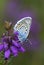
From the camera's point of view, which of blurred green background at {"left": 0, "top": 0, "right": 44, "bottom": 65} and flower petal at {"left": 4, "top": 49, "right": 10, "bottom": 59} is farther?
blurred green background at {"left": 0, "top": 0, "right": 44, "bottom": 65}

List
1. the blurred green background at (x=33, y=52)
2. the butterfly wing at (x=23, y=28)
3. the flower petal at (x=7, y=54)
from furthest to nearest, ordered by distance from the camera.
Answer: the blurred green background at (x=33, y=52) < the butterfly wing at (x=23, y=28) < the flower petal at (x=7, y=54)

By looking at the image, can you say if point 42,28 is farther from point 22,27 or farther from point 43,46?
point 22,27

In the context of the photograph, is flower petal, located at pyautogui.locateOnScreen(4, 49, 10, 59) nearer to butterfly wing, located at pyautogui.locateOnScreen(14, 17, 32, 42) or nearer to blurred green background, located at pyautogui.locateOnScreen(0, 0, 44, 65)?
butterfly wing, located at pyautogui.locateOnScreen(14, 17, 32, 42)

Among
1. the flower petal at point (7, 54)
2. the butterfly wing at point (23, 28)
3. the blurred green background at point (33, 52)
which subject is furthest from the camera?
the blurred green background at point (33, 52)

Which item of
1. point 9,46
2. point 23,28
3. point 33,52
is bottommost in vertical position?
point 33,52

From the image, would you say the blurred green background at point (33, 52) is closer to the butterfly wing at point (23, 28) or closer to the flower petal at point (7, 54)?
A: the butterfly wing at point (23, 28)

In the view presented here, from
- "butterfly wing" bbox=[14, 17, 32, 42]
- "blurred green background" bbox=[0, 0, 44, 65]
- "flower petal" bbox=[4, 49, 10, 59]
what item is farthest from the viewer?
"blurred green background" bbox=[0, 0, 44, 65]

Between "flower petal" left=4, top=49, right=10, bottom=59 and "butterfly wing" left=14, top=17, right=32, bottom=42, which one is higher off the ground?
"butterfly wing" left=14, top=17, right=32, bottom=42

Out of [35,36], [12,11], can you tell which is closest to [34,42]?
[35,36]

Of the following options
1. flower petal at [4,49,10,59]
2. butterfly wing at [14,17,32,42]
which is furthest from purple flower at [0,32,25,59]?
butterfly wing at [14,17,32,42]

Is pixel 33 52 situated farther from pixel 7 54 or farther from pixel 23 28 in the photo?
pixel 7 54

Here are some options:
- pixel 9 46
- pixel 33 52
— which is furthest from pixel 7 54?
pixel 33 52

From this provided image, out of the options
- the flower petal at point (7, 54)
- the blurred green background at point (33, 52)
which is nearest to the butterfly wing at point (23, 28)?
the flower petal at point (7, 54)
